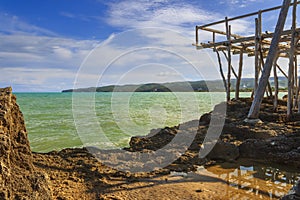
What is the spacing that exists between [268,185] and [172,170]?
1759 millimetres

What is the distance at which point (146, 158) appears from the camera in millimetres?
5918

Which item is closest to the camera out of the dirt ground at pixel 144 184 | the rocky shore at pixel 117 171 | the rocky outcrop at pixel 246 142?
the rocky shore at pixel 117 171

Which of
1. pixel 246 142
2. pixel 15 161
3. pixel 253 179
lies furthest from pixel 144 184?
pixel 246 142

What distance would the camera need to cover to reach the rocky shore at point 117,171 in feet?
9.79

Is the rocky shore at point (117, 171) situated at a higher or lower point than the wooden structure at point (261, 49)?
lower

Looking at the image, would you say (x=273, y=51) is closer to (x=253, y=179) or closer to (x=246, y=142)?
(x=246, y=142)

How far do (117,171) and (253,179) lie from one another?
2535 mm

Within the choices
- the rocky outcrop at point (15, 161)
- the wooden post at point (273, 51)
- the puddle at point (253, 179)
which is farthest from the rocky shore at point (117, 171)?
the wooden post at point (273, 51)

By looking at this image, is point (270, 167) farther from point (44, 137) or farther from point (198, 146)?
point (44, 137)

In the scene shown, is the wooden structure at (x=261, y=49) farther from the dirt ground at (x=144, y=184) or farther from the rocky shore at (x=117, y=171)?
the dirt ground at (x=144, y=184)

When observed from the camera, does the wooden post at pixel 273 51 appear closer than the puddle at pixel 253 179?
No

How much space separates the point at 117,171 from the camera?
199 inches

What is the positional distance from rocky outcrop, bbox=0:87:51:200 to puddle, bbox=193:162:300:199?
9.18ft

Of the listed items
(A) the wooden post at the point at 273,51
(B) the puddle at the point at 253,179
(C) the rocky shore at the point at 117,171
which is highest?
(A) the wooden post at the point at 273,51
